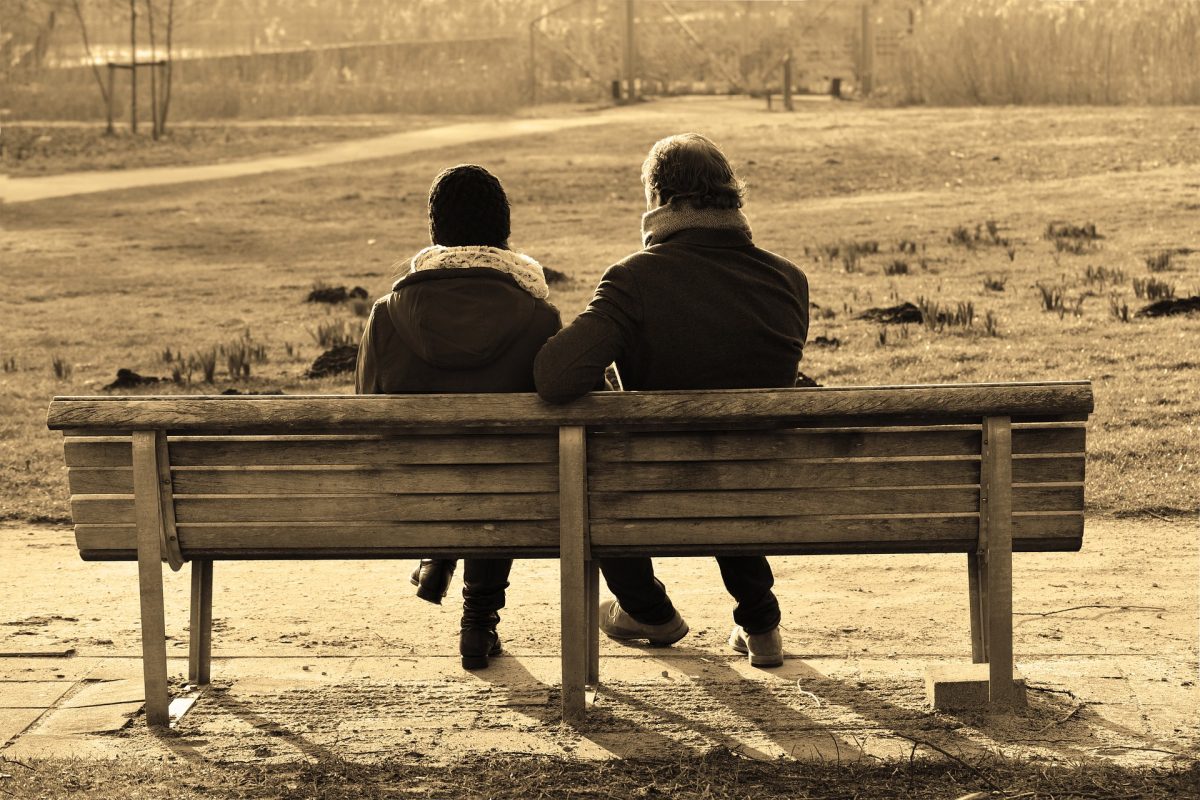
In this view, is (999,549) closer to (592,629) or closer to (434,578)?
(592,629)

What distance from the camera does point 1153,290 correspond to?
12.6m

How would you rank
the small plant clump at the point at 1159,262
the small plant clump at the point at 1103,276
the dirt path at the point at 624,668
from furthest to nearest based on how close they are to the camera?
the small plant clump at the point at 1159,262 → the small plant clump at the point at 1103,276 → the dirt path at the point at 624,668

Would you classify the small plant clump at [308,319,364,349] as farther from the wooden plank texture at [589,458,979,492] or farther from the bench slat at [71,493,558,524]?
the wooden plank texture at [589,458,979,492]

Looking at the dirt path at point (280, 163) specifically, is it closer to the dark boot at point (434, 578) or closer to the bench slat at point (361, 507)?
the dark boot at point (434, 578)

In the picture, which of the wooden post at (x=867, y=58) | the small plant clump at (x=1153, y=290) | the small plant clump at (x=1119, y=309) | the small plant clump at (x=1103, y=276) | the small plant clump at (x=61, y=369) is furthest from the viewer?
the wooden post at (x=867, y=58)

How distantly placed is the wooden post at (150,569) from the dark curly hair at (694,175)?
4.71ft

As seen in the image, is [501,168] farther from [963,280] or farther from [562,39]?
[562,39]

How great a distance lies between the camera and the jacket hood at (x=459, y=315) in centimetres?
Result: 432

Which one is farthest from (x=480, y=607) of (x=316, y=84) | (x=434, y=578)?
(x=316, y=84)

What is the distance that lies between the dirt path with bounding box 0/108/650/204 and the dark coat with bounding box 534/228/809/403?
20711 millimetres

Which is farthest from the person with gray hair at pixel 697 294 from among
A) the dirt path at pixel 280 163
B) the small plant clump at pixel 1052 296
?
the dirt path at pixel 280 163

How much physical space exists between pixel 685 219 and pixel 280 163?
2386 centimetres

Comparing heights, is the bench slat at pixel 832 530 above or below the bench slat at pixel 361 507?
below

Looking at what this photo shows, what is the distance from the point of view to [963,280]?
14.4m
